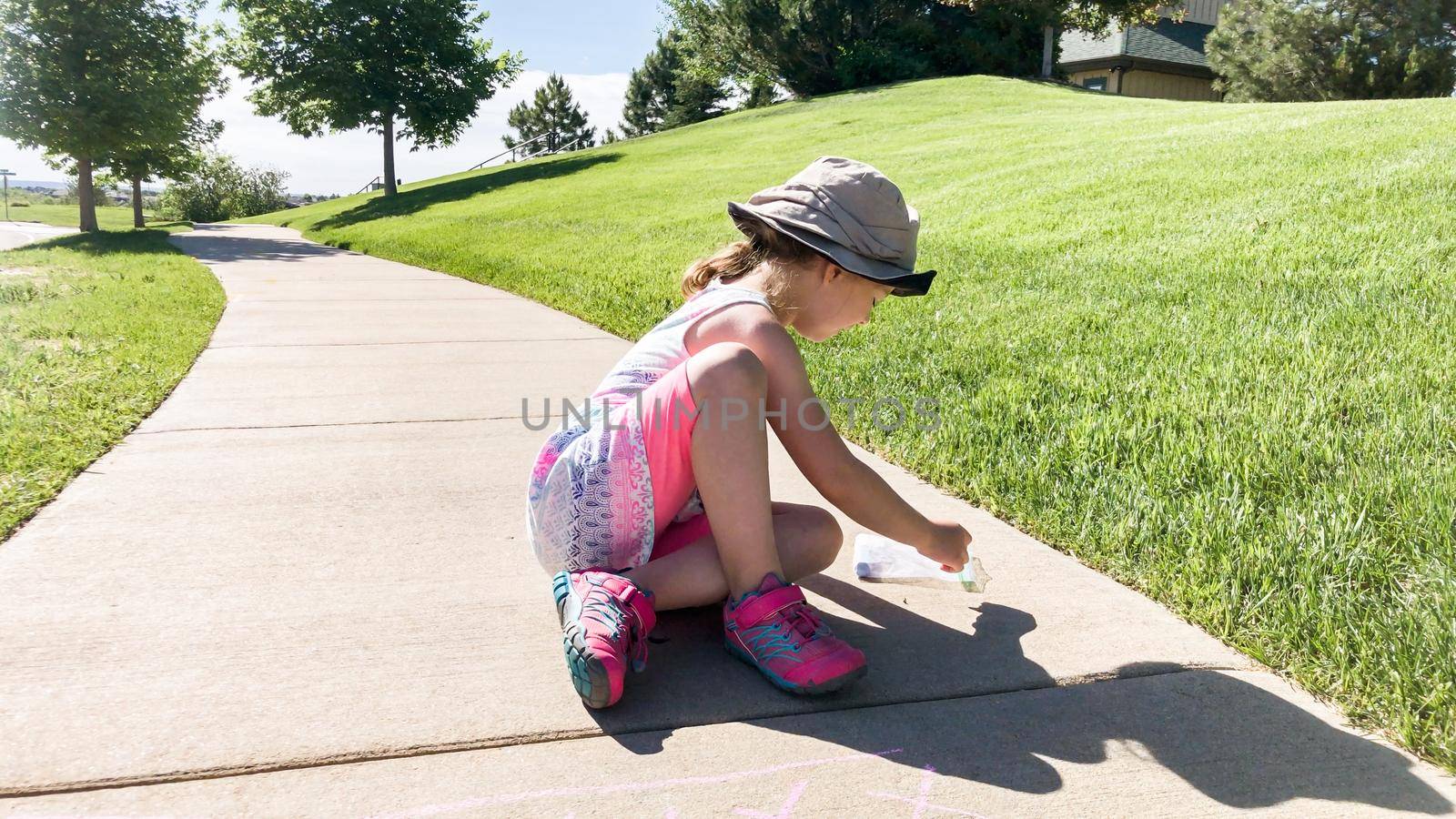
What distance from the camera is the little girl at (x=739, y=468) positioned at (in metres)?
2.10

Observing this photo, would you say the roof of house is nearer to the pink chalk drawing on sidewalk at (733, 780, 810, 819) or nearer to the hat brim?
the hat brim

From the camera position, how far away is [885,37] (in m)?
33.6

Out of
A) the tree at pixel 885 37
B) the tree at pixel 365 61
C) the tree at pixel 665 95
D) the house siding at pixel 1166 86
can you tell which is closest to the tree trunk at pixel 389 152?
the tree at pixel 365 61

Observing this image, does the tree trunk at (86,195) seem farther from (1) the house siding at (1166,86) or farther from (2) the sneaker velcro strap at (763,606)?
(1) the house siding at (1166,86)

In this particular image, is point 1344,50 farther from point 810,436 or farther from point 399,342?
point 810,436

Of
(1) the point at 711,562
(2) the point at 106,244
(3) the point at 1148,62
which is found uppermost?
(3) the point at 1148,62

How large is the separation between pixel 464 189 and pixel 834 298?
23532mm

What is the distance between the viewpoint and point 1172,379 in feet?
13.0

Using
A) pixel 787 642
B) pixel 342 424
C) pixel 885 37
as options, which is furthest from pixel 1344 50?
pixel 787 642

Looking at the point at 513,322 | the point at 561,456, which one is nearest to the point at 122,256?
the point at 513,322

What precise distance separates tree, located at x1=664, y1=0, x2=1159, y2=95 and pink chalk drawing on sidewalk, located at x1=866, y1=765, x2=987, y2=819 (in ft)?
107

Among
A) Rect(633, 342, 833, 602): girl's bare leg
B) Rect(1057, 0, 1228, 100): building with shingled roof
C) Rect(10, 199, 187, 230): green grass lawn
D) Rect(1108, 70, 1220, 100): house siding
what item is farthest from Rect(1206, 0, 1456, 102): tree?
Rect(10, 199, 187, 230): green grass lawn

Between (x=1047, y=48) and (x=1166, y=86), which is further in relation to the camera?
(x=1166, y=86)

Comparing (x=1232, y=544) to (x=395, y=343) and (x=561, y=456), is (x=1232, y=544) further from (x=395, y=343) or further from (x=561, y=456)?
(x=395, y=343)
